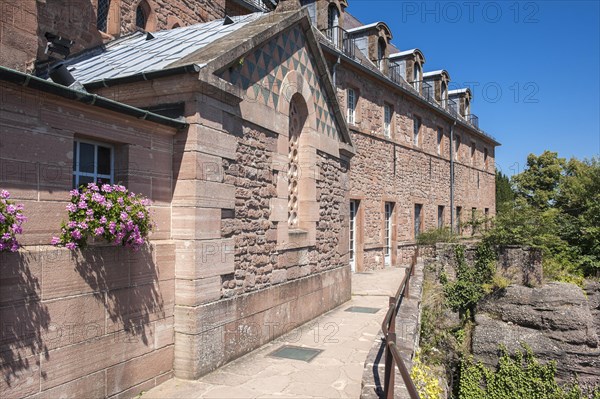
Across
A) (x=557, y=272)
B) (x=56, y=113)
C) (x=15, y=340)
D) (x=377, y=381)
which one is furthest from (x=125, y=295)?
(x=557, y=272)

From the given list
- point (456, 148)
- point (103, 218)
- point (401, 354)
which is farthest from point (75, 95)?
point (456, 148)

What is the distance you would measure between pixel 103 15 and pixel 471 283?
33.7 feet

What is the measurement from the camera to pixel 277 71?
696cm

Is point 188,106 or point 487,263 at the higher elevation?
point 188,106

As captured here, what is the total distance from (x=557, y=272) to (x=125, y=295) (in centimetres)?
1168

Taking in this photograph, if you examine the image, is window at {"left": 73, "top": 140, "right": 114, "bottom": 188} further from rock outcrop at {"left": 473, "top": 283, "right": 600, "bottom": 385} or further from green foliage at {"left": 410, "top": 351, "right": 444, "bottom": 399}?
rock outcrop at {"left": 473, "top": 283, "right": 600, "bottom": 385}

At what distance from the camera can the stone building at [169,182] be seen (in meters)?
3.71

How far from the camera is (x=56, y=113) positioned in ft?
12.7

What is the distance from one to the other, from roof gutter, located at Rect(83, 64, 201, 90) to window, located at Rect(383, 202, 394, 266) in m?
12.6

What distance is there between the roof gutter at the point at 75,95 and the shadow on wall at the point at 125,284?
1237 mm

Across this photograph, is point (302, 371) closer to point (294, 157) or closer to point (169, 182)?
point (169, 182)

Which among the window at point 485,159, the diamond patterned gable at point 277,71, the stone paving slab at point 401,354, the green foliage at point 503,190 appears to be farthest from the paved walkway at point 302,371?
the green foliage at point 503,190

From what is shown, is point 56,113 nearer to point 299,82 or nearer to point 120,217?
point 120,217

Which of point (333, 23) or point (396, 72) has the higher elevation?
point (333, 23)
